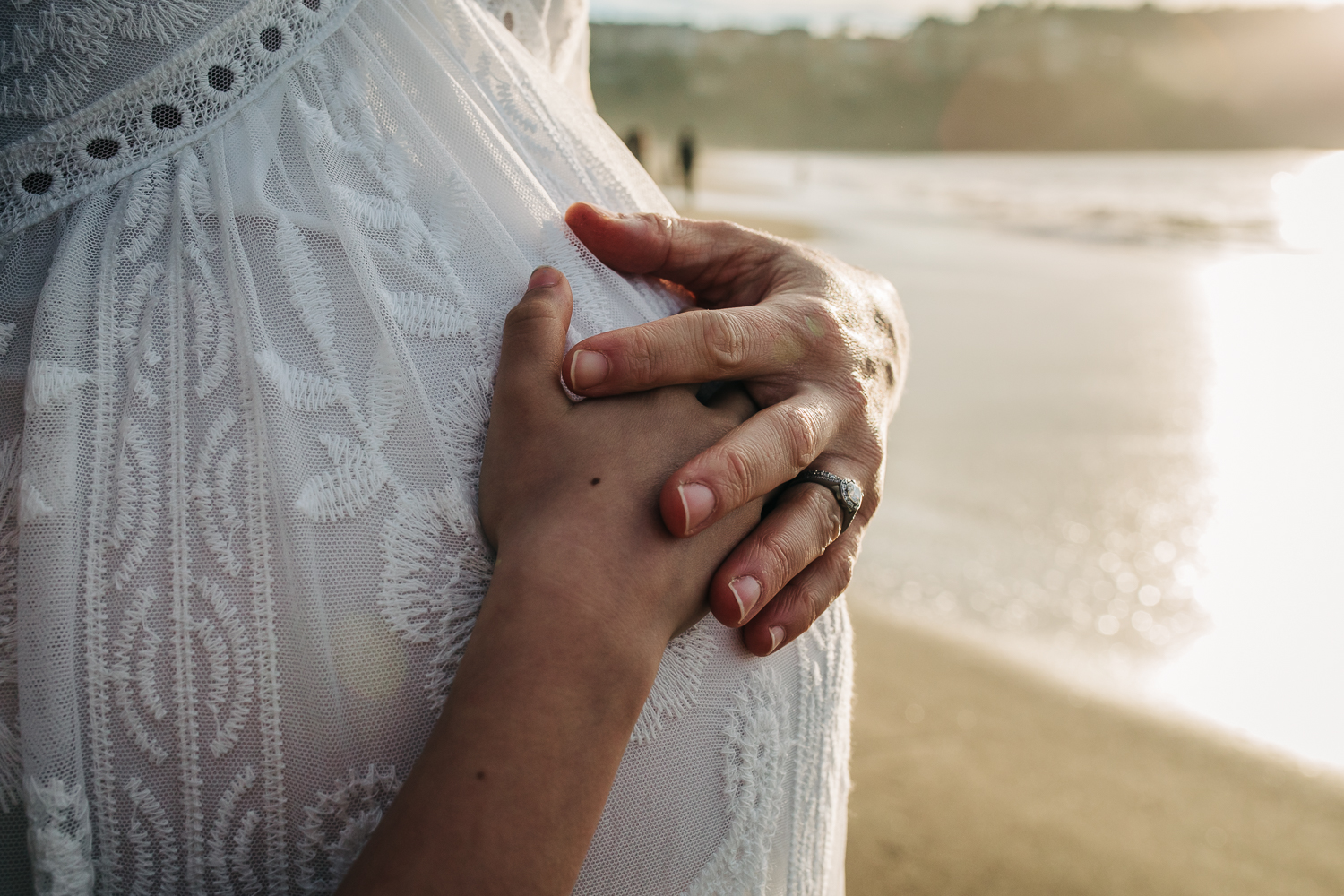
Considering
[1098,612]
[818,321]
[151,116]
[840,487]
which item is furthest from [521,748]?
[1098,612]

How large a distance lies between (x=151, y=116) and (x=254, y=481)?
14.4 inches

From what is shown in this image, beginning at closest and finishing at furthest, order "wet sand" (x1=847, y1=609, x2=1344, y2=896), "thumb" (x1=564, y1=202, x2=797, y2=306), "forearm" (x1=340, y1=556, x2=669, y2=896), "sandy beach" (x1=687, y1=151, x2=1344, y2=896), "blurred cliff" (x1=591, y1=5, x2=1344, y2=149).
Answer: "forearm" (x1=340, y1=556, x2=669, y2=896), "thumb" (x1=564, y1=202, x2=797, y2=306), "wet sand" (x1=847, y1=609, x2=1344, y2=896), "sandy beach" (x1=687, y1=151, x2=1344, y2=896), "blurred cliff" (x1=591, y1=5, x2=1344, y2=149)

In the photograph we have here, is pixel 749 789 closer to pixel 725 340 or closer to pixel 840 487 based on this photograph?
pixel 840 487

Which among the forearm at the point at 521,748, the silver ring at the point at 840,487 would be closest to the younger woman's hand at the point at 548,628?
the forearm at the point at 521,748

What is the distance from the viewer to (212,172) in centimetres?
76

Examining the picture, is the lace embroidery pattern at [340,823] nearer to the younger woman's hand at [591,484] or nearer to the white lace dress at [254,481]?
the white lace dress at [254,481]

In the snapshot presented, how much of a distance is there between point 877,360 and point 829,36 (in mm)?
70139

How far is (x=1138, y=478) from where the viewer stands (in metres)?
4.11

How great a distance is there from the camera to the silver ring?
2.76ft

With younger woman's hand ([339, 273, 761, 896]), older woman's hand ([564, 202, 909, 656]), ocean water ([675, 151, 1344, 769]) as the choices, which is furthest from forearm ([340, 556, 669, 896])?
ocean water ([675, 151, 1344, 769])

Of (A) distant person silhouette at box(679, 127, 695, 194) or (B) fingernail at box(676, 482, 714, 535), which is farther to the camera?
(A) distant person silhouette at box(679, 127, 695, 194)

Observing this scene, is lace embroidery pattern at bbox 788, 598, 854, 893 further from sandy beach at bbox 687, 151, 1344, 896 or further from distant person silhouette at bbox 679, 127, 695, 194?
distant person silhouette at bbox 679, 127, 695, 194

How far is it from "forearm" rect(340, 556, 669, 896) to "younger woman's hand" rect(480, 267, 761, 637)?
0.01 meters

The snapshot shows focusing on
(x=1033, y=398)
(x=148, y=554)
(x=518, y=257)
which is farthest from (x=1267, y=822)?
(x=1033, y=398)
